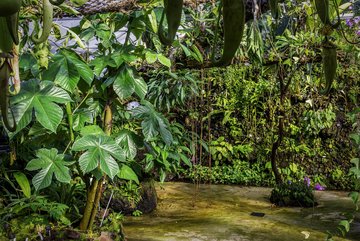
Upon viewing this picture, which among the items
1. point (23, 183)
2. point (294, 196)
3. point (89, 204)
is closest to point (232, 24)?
point (89, 204)

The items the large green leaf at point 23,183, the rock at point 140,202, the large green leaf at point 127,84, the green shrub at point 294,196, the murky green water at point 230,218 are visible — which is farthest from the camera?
the green shrub at point 294,196

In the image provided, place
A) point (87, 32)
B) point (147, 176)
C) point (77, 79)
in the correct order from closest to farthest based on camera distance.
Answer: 1. point (77, 79)
2. point (87, 32)
3. point (147, 176)

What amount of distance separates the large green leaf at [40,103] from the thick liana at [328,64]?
1.38 meters

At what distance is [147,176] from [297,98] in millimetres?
2807

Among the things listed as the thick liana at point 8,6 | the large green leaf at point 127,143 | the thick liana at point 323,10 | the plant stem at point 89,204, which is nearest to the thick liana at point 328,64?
the thick liana at point 323,10

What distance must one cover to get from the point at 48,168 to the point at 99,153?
252 mm

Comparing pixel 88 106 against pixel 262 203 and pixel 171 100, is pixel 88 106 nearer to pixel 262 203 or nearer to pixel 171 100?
pixel 171 100

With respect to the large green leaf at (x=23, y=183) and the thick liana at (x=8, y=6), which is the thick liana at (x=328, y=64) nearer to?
the thick liana at (x=8, y=6)

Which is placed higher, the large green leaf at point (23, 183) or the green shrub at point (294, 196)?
the large green leaf at point (23, 183)

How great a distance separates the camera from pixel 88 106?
89.4 inches

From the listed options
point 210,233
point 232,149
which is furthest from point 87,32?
point 232,149

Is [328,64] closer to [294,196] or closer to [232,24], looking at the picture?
[232,24]

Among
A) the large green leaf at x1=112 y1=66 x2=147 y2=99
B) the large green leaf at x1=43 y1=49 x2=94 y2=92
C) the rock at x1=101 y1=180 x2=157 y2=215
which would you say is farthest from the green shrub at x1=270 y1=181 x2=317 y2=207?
the large green leaf at x1=43 y1=49 x2=94 y2=92

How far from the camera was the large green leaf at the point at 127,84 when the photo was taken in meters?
1.95
